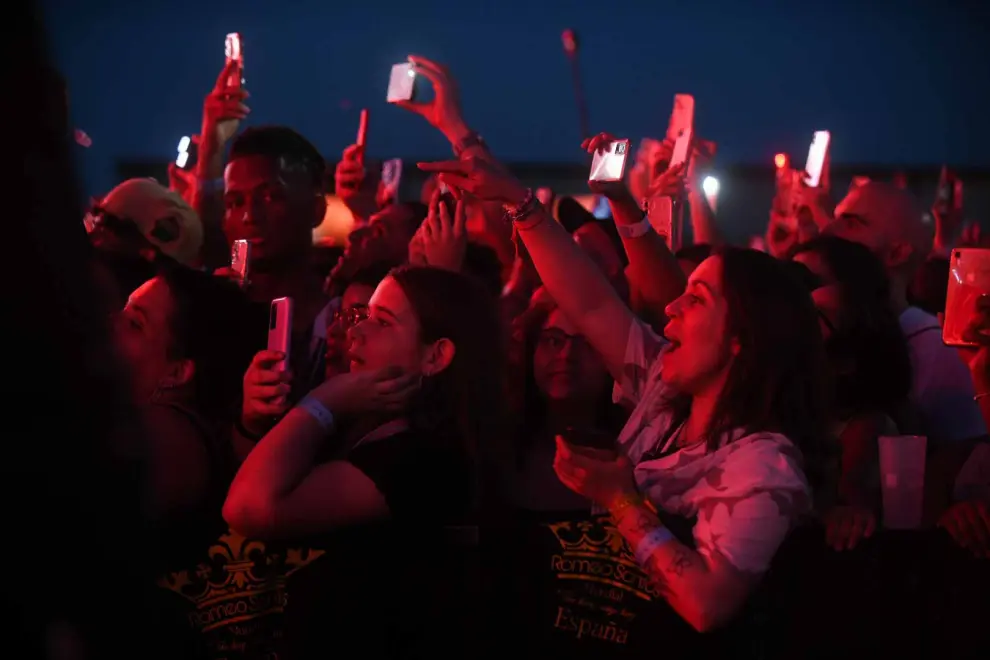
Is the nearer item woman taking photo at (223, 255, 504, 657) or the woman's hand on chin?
woman taking photo at (223, 255, 504, 657)

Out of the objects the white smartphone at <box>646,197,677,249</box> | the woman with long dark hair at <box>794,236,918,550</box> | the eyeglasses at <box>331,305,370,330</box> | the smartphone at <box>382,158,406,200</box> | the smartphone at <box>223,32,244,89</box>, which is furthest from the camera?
the smartphone at <box>382,158,406,200</box>

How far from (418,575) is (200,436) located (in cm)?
68

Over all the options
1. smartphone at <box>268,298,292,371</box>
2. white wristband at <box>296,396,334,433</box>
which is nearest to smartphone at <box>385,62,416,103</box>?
smartphone at <box>268,298,292,371</box>

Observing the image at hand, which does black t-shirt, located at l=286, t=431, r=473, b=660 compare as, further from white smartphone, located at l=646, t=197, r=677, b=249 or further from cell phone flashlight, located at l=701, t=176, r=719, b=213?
cell phone flashlight, located at l=701, t=176, r=719, b=213

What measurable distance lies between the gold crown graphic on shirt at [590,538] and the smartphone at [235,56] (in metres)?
3.40

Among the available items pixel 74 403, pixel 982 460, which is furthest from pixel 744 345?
pixel 74 403

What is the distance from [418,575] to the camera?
280cm

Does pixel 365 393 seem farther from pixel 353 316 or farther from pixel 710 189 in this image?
pixel 710 189

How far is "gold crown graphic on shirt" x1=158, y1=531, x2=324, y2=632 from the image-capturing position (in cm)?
282

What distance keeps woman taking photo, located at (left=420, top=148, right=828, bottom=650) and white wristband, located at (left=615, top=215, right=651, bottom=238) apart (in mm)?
263

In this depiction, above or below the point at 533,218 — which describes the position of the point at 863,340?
below

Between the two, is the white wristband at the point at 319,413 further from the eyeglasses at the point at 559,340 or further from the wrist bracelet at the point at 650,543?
the eyeglasses at the point at 559,340

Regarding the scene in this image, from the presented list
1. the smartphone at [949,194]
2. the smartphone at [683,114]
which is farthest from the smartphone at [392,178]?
the smartphone at [949,194]

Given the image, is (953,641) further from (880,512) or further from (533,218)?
(533,218)
